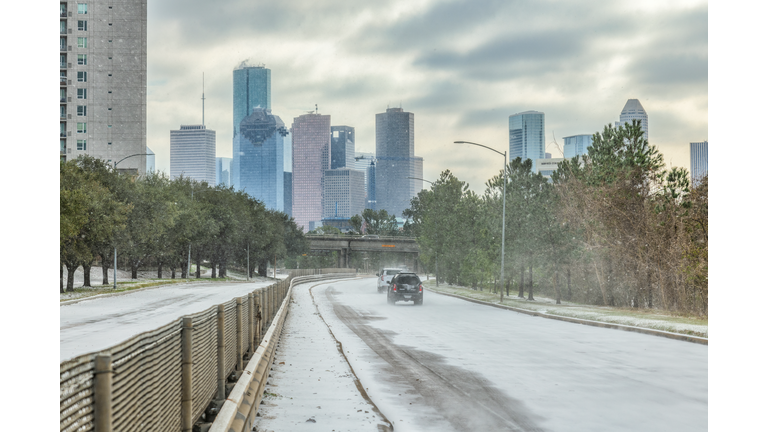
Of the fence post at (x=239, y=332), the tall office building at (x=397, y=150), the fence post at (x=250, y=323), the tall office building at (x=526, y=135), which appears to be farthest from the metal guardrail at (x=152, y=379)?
the tall office building at (x=397, y=150)

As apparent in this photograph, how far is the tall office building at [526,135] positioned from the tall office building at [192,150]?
38844 millimetres

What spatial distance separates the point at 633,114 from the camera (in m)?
39.1

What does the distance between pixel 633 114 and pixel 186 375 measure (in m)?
38.4

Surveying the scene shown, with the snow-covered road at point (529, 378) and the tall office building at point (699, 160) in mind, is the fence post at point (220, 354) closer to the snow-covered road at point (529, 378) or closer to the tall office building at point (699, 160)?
the snow-covered road at point (529, 378)

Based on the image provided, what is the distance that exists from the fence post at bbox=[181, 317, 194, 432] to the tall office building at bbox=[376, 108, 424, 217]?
58593mm

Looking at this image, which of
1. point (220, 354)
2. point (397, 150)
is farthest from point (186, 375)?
point (397, 150)

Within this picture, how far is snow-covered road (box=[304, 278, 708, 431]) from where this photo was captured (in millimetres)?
8562

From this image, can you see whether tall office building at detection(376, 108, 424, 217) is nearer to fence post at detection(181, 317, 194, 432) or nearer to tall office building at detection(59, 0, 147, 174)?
tall office building at detection(59, 0, 147, 174)

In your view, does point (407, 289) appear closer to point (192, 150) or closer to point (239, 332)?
point (239, 332)

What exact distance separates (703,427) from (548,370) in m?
4.76

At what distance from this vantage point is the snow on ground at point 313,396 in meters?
8.14
